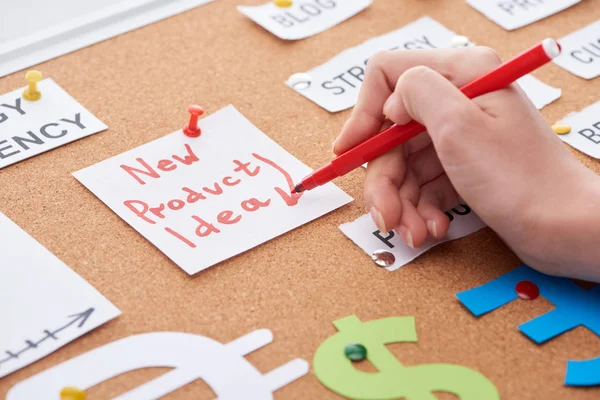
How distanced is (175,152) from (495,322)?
345 millimetres

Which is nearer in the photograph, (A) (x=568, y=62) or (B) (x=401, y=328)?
(B) (x=401, y=328)

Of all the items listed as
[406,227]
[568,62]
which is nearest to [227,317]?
[406,227]

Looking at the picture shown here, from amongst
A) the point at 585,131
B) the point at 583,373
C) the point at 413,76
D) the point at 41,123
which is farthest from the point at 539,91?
the point at 41,123

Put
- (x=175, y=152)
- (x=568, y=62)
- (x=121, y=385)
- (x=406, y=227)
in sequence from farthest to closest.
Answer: (x=568, y=62), (x=175, y=152), (x=406, y=227), (x=121, y=385)

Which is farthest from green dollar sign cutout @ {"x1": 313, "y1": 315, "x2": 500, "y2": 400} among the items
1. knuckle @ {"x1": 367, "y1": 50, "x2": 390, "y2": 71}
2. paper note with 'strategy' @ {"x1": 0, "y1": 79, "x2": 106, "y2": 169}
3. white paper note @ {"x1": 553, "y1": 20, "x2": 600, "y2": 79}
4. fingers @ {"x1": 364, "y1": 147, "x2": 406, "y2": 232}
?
white paper note @ {"x1": 553, "y1": 20, "x2": 600, "y2": 79}

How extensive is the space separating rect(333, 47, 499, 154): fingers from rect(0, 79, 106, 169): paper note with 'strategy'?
0.86 ft

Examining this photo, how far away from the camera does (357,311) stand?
0.70m

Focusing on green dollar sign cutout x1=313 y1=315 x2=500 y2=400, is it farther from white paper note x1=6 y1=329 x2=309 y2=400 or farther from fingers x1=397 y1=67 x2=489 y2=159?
fingers x1=397 y1=67 x2=489 y2=159

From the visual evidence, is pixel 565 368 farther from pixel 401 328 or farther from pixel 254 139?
pixel 254 139

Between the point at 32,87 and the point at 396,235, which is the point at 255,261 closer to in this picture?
the point at 396,235

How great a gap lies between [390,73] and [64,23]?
1.45ft

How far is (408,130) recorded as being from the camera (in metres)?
0.76

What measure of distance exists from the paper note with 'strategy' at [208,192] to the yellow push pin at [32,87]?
0.44 feet

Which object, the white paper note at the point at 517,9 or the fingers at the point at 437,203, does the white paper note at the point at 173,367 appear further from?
the white paper note at the point at 517,9
